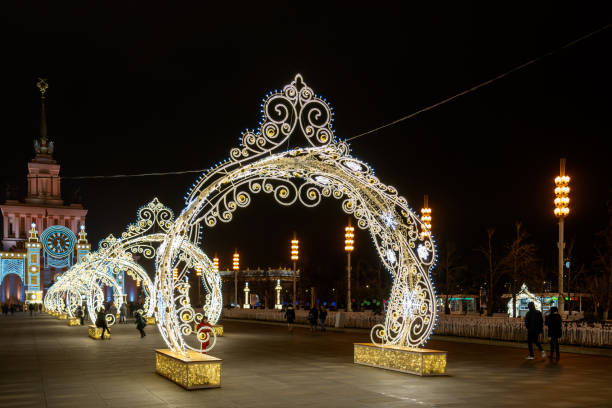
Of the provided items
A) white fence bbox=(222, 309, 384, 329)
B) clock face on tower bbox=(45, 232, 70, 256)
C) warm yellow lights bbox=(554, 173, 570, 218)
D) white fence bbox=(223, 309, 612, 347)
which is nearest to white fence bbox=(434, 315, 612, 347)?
white fence bbox=(223, 309, 612, 347)

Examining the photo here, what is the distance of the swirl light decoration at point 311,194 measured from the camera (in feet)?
39.8

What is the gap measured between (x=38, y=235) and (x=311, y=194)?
83.9 meters

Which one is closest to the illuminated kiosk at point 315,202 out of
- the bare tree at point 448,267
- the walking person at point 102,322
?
the walking person at point 102,322

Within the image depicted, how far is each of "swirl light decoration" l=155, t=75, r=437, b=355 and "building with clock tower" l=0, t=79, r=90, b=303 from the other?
66765 mm

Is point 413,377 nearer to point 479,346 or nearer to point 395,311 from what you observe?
point 395,311

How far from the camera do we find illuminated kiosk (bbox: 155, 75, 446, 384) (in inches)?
477

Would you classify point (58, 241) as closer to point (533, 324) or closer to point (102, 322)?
point (102, 322)

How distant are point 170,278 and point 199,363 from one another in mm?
1834

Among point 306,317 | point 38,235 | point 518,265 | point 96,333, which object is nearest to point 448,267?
point 518,265

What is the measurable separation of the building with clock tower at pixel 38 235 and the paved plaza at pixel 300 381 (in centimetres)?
6162

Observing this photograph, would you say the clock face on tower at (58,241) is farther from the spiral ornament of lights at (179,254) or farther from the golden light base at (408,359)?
the golden light base at (408,359)

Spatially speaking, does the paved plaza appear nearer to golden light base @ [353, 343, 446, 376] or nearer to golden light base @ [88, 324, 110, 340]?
golden light base @ [353, 343, 446, 376]

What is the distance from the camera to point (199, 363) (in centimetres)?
1106

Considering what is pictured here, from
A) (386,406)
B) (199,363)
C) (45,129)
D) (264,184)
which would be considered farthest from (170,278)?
(45,129)
